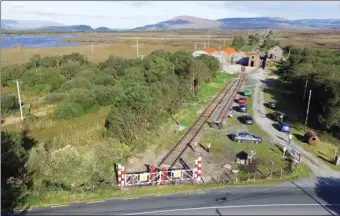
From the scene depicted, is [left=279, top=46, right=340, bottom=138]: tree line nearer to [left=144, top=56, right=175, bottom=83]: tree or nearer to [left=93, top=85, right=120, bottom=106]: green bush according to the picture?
[left=144, top=56, right=175, bottom=83]: tree

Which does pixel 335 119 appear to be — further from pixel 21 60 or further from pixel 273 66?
pixel 21 60

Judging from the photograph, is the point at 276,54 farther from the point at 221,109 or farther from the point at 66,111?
the point at 66,111

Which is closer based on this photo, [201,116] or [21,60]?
[201,116]

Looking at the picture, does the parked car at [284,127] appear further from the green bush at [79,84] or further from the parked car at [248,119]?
the green bush at [79,84]

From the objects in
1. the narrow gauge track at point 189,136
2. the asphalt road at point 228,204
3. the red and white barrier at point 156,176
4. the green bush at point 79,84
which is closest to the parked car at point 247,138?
the narrow gauge track at point 189,136

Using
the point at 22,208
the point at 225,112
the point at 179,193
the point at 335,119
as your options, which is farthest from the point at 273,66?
the point at 22,208

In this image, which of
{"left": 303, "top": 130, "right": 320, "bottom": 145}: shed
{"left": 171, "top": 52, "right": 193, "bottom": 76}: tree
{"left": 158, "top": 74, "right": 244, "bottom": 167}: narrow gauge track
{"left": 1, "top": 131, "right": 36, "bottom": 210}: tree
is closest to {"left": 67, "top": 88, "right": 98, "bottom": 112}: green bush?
{"left": 158, "top": 74, "right": 244, "bottom": 167}: narrow gauge track
